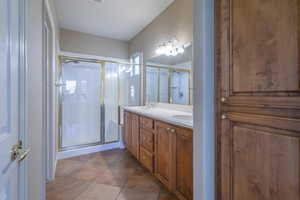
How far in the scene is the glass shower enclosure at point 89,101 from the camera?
300 cm

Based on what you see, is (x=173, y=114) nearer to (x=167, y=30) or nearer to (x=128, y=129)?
(x=128, y=129)

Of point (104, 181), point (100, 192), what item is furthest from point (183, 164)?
point (104, 181)

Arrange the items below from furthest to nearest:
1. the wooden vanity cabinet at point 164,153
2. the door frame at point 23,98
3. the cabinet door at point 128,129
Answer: the cabinet door at point 128,129 < the wooden vanity cabinet at point 164,153 < the door frame at point 23,98

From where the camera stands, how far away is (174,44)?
2316 mm

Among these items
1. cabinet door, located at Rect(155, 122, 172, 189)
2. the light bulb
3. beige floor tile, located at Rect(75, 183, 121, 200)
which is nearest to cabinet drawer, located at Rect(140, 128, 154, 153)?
cabinet door, located at Rect(155, 122, 172, 189)

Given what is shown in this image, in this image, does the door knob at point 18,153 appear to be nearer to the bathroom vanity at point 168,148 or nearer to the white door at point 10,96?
the white door at point 10,96

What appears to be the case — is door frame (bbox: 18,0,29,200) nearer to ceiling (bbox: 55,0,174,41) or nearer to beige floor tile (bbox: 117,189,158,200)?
beige floor tile (bbox: 117,189,158,200)

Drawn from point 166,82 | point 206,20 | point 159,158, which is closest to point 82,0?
point 166,82

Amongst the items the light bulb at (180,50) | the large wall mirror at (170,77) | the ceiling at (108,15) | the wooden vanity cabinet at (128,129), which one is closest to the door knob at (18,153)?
the large wall mirror at (170,77)

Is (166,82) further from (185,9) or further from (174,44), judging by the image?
(185,9)

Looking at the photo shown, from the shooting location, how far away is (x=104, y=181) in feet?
6.61

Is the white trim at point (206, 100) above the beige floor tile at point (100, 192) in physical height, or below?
above

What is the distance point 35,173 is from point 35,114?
483 millimetres

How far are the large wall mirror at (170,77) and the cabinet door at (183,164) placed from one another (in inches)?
30.8
